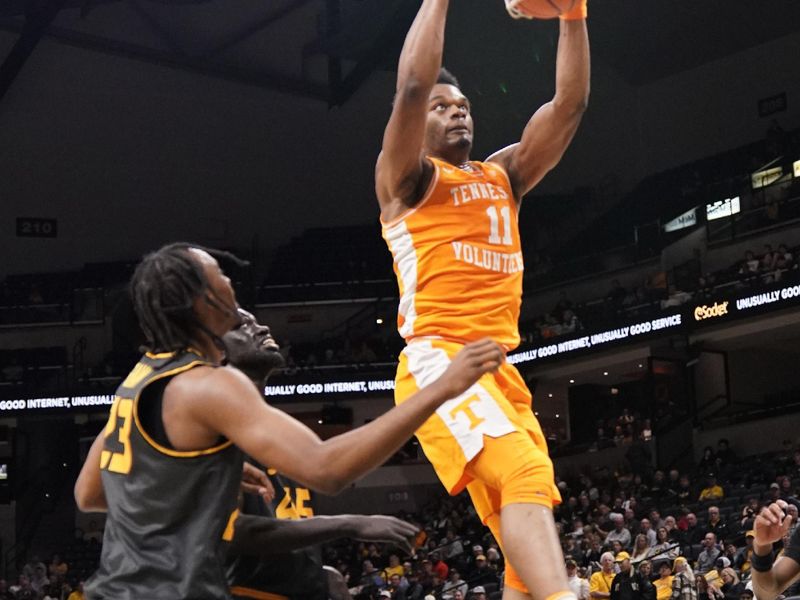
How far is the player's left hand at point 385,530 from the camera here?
10.7ft

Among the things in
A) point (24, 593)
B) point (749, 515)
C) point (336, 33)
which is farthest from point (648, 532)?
point (336, 33)

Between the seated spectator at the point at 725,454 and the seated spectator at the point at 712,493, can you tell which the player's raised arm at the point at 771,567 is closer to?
the seated spectator at the point at 712,493

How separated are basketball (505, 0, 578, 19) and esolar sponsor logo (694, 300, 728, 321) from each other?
64.5 ft

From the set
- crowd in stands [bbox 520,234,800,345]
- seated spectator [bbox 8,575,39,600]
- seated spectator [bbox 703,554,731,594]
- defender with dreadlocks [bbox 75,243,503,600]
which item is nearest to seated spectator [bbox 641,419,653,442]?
crowd in stands [bbox 520,234,800,345]

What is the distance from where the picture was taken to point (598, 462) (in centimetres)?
2756

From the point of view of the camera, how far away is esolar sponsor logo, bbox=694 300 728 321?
23672 millimetres

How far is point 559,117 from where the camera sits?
5.02 meters

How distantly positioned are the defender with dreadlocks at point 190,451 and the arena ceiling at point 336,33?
2369 centimetres

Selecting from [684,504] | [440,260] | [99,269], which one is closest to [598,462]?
[684,504]

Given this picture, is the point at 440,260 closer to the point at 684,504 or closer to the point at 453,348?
the point at 453,348

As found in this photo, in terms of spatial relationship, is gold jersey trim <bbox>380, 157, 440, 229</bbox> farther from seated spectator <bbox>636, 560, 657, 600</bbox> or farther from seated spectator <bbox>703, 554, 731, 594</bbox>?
seated spectator <bbox>703, 554, 731, 594</bbox>

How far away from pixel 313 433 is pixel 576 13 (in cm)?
257

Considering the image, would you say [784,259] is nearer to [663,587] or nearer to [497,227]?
[663,587]

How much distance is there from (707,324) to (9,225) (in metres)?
17.3
